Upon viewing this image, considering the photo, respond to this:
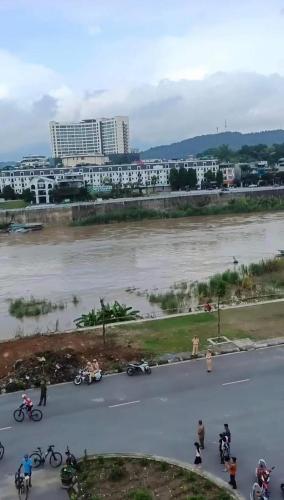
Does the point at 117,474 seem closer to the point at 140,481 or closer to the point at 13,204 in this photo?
the point at 140,481

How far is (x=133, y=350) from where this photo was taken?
17.1 metres

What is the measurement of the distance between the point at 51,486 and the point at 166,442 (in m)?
2.56

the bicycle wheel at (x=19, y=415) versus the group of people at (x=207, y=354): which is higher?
the group of people at (x=207, y=354)

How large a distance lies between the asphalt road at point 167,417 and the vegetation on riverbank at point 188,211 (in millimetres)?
58219

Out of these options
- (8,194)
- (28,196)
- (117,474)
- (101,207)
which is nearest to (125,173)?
(28,196)

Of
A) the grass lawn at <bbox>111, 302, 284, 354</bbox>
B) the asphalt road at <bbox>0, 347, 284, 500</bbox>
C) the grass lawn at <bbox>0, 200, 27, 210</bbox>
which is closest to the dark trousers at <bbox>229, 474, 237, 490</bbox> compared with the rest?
the asphalt road at <bbox>0, 347, 284, 500</bbox>

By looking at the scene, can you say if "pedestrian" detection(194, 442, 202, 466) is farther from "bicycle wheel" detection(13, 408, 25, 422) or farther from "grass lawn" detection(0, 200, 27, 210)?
"grass lawn" detection(0, 200, 27, 210)

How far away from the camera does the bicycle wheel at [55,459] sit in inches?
422

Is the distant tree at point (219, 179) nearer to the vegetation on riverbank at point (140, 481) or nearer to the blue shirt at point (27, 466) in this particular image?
the vegetation on riverbank at point (140, 481)

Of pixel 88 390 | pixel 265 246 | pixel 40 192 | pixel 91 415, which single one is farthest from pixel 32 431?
pixel 40 192

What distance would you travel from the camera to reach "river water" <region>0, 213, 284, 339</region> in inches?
1172

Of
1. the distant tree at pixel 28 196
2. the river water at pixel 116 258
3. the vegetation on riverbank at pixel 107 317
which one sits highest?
the distant tree at pixel 28 196

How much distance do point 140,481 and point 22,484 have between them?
208 centimetres

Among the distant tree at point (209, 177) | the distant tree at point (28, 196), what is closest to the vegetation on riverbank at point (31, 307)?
the distant tree at point (28, 196)
